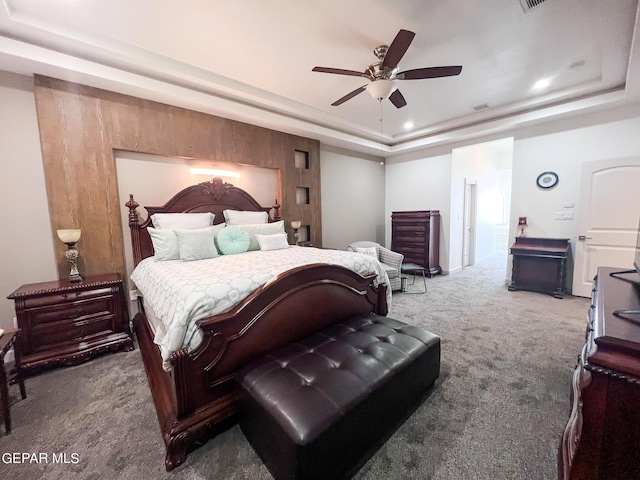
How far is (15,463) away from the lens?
1.38m

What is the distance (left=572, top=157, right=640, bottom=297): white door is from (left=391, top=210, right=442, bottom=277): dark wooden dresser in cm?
207

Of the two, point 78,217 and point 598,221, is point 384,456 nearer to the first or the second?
point 78,217

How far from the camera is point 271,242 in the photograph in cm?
323

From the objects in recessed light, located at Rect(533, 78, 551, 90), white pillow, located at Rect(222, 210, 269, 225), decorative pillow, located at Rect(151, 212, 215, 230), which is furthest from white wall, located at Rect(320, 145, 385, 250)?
recessed light, located at Rect(533, 78, 551, 90)

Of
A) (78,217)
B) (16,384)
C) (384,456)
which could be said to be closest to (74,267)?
(78,217)

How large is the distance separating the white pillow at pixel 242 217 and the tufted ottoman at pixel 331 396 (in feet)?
7.16

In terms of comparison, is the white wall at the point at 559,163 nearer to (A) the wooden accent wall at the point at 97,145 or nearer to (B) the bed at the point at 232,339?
(B) the bed at the point at 232,339

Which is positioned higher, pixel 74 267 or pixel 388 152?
pixel 388 152

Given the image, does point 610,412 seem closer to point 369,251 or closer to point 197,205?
point 369,251

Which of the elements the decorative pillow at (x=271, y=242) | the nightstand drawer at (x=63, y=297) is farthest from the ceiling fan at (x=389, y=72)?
the nightstand drawer at (x=63, y=297)

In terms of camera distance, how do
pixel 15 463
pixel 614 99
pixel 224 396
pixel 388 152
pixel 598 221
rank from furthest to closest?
pixel 388 152 < pixel 598 221 < pixel 614 99 < pixel 224 396 < pixel 15 463

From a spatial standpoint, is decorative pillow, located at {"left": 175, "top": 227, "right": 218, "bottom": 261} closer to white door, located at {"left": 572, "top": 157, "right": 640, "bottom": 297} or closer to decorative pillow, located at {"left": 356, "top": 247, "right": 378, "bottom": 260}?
decorative pillow, located at {"left": 356, "top": 247, "right": 378, "bottom": 260}

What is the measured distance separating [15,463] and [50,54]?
311cm

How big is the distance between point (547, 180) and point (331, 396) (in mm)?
4850
